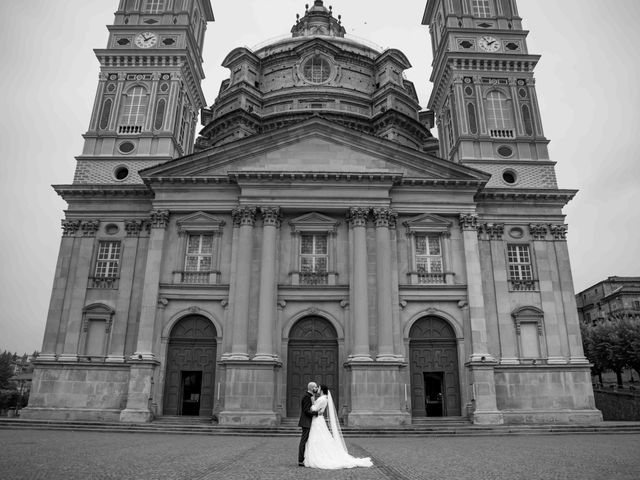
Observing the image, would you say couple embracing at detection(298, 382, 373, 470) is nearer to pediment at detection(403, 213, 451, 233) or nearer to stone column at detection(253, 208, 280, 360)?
stone column at detection(253, 208, 280, 360)

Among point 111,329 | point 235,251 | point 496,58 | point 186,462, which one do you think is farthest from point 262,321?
→ point 496,58

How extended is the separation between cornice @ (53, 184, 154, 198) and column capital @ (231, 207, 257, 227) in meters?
5.64

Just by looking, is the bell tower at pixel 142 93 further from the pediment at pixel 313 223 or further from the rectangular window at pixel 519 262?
the rectangular window at pixel 519 262

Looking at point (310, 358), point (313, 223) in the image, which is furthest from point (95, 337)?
point (313, 223)

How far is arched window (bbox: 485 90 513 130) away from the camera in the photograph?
110 ft

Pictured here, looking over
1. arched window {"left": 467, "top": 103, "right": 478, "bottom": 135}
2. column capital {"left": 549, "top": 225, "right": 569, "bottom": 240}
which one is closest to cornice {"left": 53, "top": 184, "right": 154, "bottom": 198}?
arched window {"left": 467, "top": 103, "right": 478, "bottom": 135}

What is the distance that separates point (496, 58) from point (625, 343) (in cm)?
2503

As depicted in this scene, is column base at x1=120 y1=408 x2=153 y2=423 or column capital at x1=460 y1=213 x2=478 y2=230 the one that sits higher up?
column capital at x1=460 y1=213 x2=478 y2=230

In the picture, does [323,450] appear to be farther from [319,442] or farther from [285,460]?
[285,460]

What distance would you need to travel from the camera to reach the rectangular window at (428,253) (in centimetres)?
2866

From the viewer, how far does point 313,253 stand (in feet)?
93.8

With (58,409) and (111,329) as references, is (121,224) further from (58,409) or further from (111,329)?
(58,409)

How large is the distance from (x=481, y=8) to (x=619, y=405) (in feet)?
93.9

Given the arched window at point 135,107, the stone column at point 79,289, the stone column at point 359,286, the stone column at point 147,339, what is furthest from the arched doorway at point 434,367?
the arched window at point 135,107
